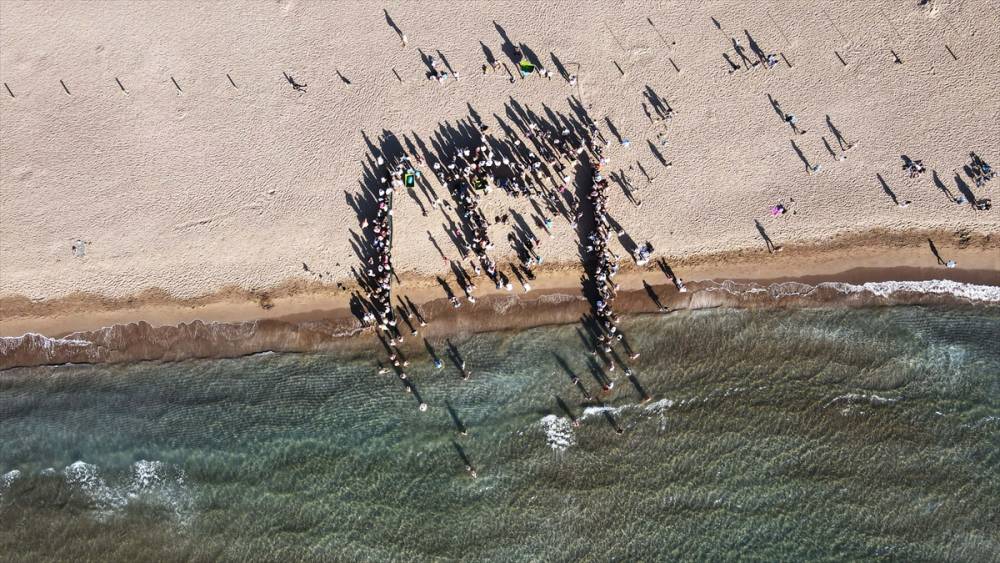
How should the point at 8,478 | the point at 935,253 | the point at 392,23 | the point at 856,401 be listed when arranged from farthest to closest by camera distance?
the point at 392,23 → the point at 935,253 → the point at 8,478 → the point at 856,401

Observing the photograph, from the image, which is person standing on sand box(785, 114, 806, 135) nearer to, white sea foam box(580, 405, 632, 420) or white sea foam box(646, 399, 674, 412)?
white sea foam box(646, 399, 674, 412)

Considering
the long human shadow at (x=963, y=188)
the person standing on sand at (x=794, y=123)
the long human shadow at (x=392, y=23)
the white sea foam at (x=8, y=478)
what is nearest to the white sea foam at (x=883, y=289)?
the long human shadow at (x=963, y=188)

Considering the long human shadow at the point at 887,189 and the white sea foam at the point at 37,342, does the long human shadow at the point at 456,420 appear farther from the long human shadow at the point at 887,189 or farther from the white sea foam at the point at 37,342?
the long human shadow at the point at 887,189

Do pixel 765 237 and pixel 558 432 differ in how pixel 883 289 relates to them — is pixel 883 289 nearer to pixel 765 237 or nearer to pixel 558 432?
pixel 765 237

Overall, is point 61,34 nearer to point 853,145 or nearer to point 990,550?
point 853,145

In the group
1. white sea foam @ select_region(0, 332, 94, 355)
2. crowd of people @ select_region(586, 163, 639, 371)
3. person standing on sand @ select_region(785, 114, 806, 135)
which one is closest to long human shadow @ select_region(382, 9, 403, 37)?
crowd of people @ select_region(586, 163, 639, 371)

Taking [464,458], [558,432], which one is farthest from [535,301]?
[464,458]

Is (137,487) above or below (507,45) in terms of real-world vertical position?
below
